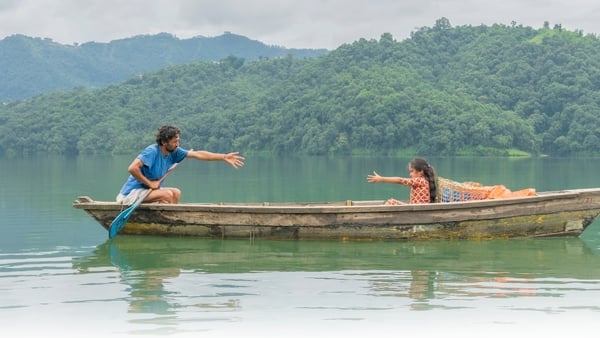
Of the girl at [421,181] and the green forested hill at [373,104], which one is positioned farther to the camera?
the green forested hill at [373,104]

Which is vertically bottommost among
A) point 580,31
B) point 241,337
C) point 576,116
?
point 241,337

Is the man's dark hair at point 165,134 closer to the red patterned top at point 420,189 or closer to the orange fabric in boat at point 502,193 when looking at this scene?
the red patterned top at point 420,189

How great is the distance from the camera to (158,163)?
38.7ft

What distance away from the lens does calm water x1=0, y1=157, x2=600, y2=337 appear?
6.43 metres

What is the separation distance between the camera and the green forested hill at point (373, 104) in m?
82.3

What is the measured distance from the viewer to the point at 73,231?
14.0 metres

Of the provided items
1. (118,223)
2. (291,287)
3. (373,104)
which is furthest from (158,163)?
(373,104)

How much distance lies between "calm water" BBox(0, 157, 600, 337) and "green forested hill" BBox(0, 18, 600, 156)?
69.3 meters

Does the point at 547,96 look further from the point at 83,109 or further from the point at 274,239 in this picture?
the point at 274,239

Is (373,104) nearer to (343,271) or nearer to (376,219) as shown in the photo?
(376,219)

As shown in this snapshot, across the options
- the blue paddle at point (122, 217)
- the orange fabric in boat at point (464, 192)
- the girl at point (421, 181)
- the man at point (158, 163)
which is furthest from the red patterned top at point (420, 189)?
the blue paddle at point (122, 217)

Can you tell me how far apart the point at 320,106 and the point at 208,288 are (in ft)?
273

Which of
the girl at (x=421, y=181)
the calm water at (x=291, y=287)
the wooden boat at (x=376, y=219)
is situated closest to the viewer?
the calm water at (x=291, y=287)

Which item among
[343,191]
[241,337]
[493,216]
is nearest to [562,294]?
[241,337]
